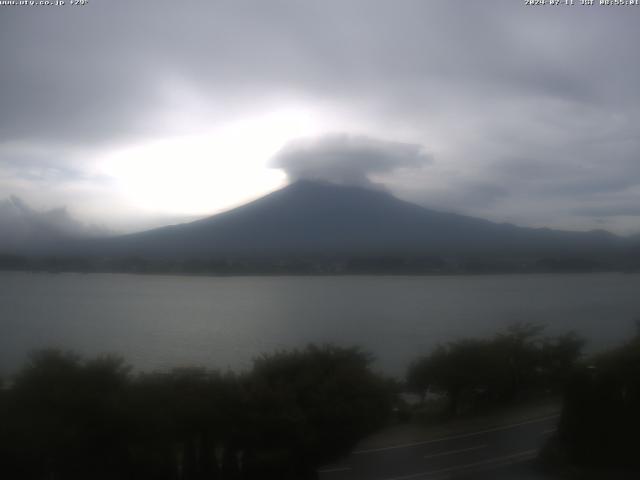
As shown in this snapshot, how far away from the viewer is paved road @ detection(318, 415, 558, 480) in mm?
5730

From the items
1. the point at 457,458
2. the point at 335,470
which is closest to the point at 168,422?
the point at 335,470

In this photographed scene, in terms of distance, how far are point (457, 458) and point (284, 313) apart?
7778 millimetres

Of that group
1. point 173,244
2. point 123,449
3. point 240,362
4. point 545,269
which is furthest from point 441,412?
point 173,244

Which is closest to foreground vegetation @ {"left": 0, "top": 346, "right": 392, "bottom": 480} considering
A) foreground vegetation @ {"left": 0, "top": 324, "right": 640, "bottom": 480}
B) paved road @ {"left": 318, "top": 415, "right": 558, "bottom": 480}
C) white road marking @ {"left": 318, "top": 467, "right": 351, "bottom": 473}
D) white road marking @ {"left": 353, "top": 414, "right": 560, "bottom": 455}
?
foreground vegetation @ {"left": 0, "top": 324, "right": 640, "bottom": 480}

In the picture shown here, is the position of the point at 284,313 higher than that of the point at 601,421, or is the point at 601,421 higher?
the point at 284,313

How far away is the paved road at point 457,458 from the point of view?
5730mm

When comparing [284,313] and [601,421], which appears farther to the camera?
[284,313]

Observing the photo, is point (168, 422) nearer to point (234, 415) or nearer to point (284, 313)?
point (234, 415)

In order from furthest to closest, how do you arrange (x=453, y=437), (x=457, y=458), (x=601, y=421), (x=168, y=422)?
1. (x=453, y=437)
2. (x=601, y=421)
3. (x=457, y=458)
4. (x=168, y=422)

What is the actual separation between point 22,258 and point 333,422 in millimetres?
7021

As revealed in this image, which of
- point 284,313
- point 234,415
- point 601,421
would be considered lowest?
point 601,421

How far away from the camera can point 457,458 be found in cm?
607

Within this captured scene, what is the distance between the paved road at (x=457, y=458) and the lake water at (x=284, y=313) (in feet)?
6.75

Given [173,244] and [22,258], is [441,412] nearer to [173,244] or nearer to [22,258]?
[22,258]
